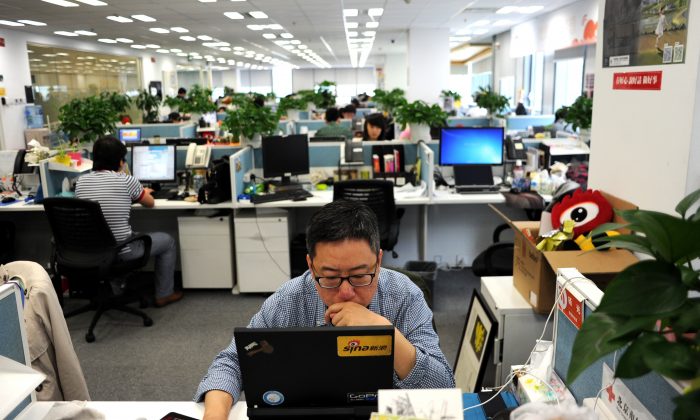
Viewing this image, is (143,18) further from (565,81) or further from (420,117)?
(565,81)

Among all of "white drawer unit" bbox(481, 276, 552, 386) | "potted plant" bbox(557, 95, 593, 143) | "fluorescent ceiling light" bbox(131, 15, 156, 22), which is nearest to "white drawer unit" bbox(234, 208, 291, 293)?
"white drawer unit" bbox(481, 276, 552, 386)

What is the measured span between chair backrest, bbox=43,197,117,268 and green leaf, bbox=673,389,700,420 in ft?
10.3

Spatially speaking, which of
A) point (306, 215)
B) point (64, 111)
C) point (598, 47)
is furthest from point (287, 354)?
point (64, 111)

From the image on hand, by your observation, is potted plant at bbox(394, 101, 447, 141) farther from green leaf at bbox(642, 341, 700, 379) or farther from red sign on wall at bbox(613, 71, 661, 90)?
green leaf at bbox(642, 341, 700, 379)

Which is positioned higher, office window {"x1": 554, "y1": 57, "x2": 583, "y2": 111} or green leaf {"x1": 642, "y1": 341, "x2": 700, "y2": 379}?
office window {"x1": 554, "y1": 57, "x2": 583, "y2": 111}

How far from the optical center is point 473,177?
13.9 feet

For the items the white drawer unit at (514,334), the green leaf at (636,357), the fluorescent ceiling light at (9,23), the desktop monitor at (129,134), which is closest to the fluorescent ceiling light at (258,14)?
the desktop monitor at (129,134)

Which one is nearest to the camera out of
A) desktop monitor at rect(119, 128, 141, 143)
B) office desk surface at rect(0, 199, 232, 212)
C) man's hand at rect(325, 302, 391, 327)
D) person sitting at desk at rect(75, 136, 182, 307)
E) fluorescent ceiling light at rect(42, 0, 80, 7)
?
man's hand at rect(325, 302, 391, 327)

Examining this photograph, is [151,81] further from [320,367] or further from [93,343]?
[320,367]

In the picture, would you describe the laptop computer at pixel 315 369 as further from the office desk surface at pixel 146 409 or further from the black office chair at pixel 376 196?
the black office chair at pixel 376 196

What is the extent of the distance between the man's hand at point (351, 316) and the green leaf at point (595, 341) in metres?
0.56

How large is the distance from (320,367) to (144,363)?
7.90 feet

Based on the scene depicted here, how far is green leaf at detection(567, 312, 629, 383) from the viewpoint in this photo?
0.60 meters

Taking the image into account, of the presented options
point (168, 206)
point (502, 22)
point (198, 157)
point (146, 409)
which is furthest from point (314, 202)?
point (502, 22)
